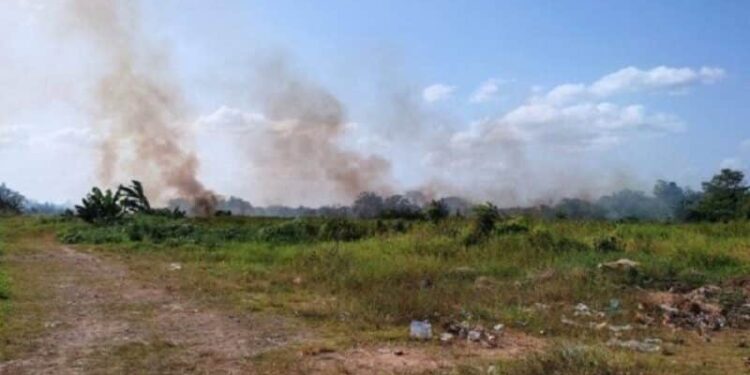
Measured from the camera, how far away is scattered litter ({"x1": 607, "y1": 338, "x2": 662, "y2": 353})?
27.4ft

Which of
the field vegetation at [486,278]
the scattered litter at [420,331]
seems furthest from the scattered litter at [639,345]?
the scattered litter at [420,331]

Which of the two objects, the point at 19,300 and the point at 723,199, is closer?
the point at 19,300

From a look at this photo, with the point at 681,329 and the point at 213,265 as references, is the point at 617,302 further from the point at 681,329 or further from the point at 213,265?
the point at 213,265

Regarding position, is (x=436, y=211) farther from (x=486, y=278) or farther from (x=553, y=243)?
(x=486, y=278)

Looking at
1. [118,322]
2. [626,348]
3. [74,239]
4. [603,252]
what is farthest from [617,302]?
[74,239]

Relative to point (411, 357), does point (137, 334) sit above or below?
above

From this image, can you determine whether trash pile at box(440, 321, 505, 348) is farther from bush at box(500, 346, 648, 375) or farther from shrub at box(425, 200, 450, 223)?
shrub at box(425, 200, 450, 223)

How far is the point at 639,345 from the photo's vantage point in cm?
848

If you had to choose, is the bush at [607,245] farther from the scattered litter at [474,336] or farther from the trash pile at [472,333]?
the scattered litter at [474,336]

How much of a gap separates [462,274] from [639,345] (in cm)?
602

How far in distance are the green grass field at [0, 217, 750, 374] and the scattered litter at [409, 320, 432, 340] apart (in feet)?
0.48

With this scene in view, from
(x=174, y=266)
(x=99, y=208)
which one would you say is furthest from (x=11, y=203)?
(x=174, y=266)

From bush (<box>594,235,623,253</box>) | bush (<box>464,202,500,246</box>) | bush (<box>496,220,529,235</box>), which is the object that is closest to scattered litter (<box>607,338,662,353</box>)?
bush (<box>594,235,623,253</box>)

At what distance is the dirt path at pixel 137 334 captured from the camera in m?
7.48
